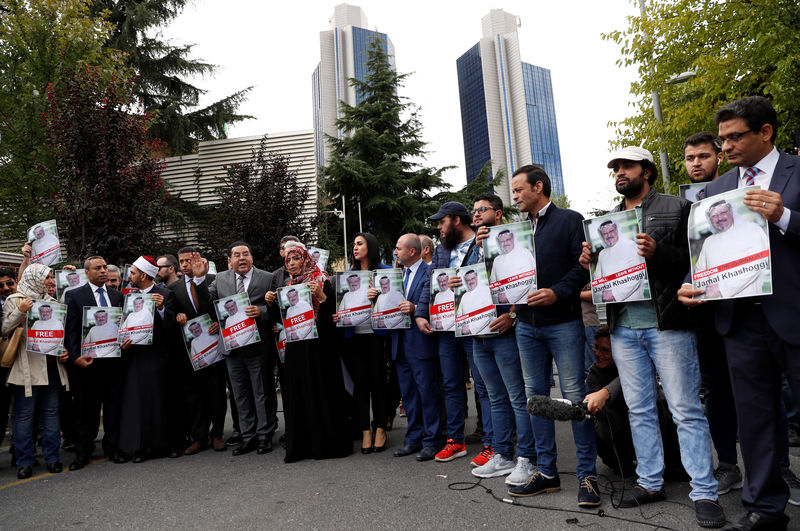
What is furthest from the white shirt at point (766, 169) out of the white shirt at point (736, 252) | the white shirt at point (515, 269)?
the white shirt at point (515, 269)

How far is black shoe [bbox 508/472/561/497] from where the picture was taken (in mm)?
3877

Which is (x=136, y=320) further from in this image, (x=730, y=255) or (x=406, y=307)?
(x=730, y=255)

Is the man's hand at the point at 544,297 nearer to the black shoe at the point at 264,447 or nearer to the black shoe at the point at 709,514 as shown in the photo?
the black shoe at the point at 709,514

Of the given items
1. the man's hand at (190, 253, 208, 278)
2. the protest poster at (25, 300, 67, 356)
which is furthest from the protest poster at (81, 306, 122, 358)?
the man's hand at (190, 253, 208, 278)

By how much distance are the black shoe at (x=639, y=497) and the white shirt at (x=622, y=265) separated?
1.28 meters

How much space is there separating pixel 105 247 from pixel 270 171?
6127mm

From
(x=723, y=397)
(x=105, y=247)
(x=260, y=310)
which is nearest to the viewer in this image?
(x=723, y=397)

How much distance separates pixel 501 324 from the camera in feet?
14.1

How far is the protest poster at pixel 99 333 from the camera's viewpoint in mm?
6000

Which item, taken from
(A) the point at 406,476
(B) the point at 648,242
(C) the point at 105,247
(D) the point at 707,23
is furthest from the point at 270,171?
(B) the point at 648,242

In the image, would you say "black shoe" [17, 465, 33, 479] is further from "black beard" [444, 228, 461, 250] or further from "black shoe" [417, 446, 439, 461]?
"black beard" [444, 228, 461, 250]

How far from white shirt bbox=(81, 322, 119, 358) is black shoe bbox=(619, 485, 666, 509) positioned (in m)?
5.36

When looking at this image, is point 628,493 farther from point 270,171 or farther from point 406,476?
point 270,171

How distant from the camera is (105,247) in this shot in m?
10.5
